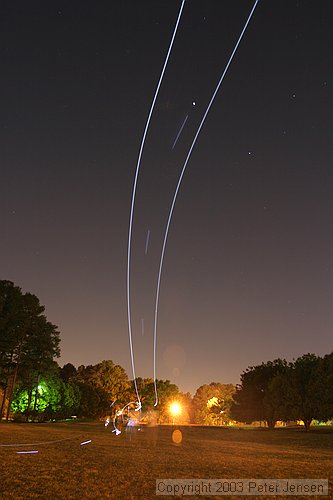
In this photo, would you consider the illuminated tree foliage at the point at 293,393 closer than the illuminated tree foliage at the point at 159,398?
Yes

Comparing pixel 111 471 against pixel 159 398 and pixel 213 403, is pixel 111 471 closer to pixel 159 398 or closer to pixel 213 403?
pixel 159 398

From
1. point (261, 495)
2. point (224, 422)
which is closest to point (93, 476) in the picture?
point (261, 495)

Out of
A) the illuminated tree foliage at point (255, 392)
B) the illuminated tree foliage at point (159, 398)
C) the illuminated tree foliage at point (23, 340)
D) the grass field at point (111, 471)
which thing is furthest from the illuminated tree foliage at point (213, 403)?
the grass field at point (111, 471)

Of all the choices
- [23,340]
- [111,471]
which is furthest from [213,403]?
[111,471]

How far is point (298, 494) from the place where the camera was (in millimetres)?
11477

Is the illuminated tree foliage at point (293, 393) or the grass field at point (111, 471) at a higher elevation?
the illuminated tree foliage at point (293, 393)

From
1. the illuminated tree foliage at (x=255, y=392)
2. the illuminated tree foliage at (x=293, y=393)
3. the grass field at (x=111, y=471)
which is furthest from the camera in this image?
the illuminated tree foliage at (x=255, y=392)

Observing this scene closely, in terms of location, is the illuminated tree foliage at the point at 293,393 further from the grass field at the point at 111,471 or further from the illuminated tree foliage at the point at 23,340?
the grass field at the point at 111,471

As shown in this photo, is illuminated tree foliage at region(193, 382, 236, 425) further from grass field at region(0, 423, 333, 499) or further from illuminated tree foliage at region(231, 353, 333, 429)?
grass field at region(0, 423, 333, 499)

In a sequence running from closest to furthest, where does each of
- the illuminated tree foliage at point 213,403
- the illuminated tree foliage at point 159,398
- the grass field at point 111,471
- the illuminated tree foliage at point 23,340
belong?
the grass field at point 111,471
the illuminated tree foliage at point 23,340
the illuminated tree foliage at point 159,398
the illuminated tree foliage at point 213,403

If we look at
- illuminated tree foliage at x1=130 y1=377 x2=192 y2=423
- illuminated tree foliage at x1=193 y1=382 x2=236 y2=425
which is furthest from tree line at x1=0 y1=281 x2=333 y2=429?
illuminated tree foliage at x1=193 y1=382 x2=236 y2=425

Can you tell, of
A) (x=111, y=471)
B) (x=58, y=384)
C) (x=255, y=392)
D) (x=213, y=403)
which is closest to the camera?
(x=111, y=471)

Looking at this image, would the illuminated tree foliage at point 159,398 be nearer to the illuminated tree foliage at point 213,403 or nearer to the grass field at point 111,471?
the illuminated tree foliage at point 213,403

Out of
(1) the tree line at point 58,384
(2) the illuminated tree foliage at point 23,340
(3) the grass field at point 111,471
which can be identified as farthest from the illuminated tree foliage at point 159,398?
(3) the grass field at point 111,471
